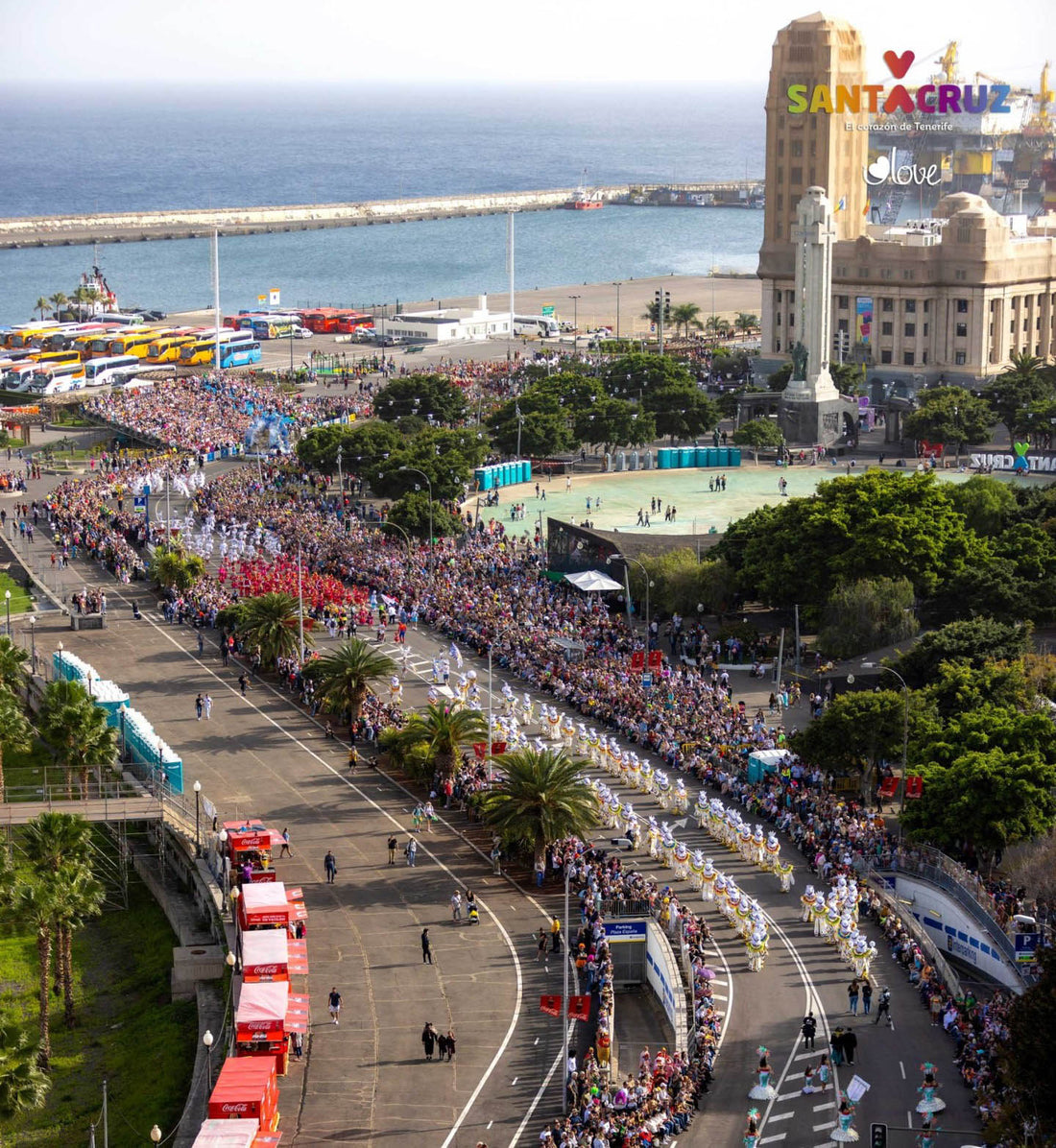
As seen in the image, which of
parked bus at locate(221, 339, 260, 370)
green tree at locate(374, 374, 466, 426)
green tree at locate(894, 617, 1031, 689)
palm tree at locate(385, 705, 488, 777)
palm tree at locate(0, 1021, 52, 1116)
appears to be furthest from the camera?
parked bus at locate(221, 339, 260, 370)

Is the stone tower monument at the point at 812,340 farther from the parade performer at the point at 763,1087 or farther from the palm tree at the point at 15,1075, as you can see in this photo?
the palm tree at the point at 15,1075

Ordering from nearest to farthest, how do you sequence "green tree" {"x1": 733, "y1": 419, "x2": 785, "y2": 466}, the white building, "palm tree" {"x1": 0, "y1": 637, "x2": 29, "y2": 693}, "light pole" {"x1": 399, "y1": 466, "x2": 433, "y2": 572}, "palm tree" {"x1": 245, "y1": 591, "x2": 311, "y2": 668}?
1. "palm tree" {"x1": 0, "y1": 637, "x2": 29, "y2": 693}
2. "palm tree" {"x1": 245, "y1": 591, "x2": 311, "y2": 668}
3. "light pole" {"x1": 399, "y1": 466, "x2": 433, "y2": 572}
4. "green tree" {"x1": 733, "y1": 419, "x2": 785, "y2": 466}
5. the white building

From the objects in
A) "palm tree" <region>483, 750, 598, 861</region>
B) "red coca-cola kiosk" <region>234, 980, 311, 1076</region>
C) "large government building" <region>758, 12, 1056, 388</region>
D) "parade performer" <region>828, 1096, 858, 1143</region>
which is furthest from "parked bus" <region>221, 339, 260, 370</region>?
"parade performer" <region>828, 1096, 858, 1143</region>

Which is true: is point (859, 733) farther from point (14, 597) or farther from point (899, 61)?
point (899, 61)

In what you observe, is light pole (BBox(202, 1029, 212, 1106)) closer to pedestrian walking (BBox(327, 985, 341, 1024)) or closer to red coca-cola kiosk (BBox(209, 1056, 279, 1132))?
red coca-cola kiosk (BBox(209, 1056, 279, 1132))

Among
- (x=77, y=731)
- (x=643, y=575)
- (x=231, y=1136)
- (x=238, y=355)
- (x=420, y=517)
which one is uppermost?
(x=238, y=355)

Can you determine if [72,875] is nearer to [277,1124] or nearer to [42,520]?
[277,1124]

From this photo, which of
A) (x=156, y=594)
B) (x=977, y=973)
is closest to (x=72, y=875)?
(x=977, y=973)

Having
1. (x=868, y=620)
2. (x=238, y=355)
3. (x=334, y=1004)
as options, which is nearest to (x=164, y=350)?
(x=238, y=355)
